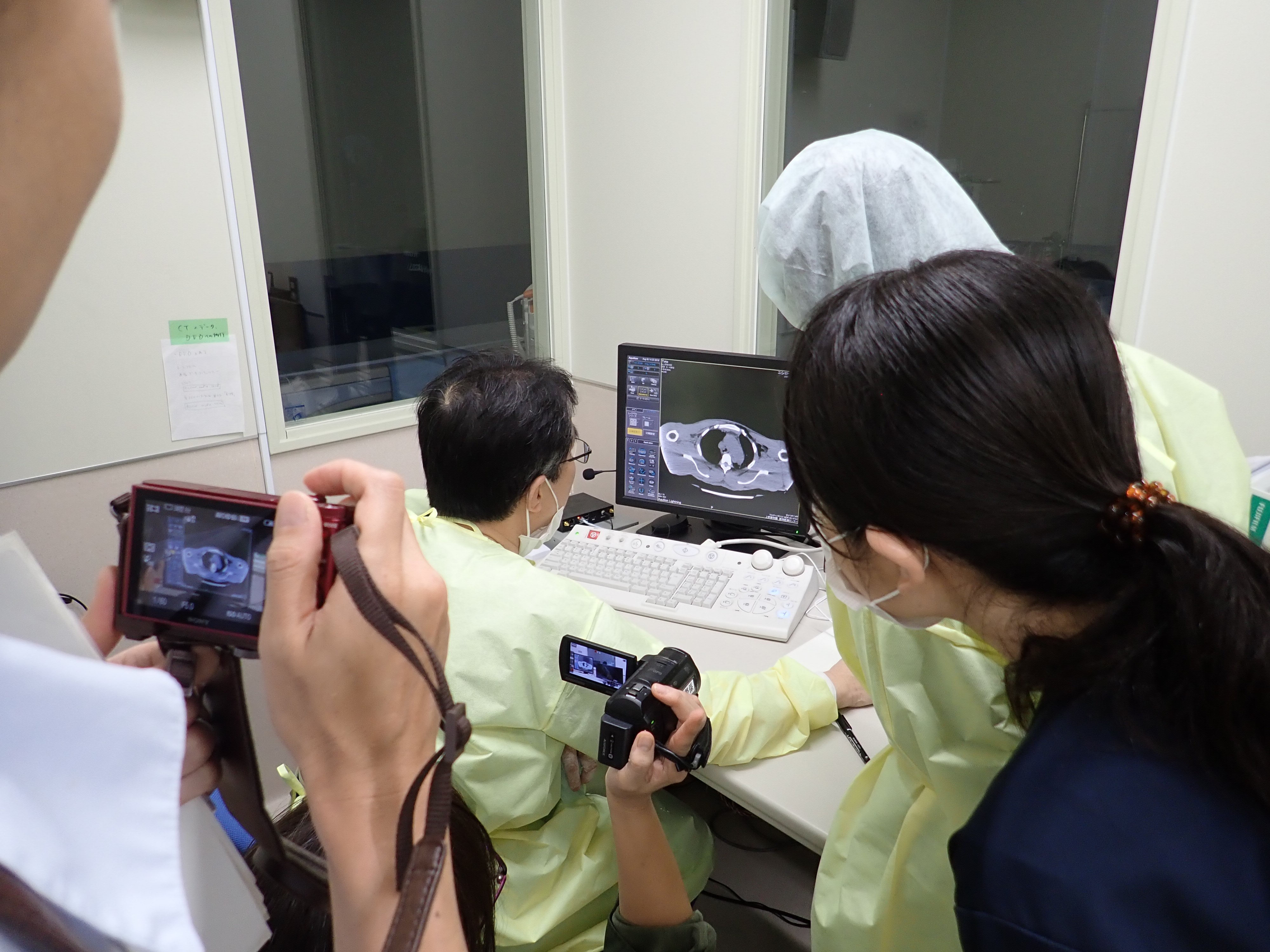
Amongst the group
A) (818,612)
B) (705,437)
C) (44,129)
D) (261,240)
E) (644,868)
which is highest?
(44,129)

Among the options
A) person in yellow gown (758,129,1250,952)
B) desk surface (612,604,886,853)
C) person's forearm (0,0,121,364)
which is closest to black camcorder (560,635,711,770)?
desk surface (612,604,886,853)

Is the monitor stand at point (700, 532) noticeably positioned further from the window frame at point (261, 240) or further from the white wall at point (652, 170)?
the window frame at point (261, 240)

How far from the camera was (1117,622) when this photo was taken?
27.4 inches

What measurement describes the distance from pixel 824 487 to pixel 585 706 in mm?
518

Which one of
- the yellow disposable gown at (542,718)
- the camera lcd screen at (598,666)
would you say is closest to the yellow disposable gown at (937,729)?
the yellow disposable gown at (542,718)

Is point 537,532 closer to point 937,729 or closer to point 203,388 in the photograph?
point 937,729

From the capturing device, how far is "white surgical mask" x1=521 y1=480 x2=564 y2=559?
1.43 m

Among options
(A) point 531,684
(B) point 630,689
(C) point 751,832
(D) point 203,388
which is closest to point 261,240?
(D) point 203,388

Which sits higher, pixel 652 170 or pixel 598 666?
pixel 652 170

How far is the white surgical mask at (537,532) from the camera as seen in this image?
4.69 ft

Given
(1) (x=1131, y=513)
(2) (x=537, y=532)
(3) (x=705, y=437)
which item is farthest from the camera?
(3) (x=705, y=437)

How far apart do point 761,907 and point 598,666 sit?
1.01m

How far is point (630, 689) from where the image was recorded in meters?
1.01

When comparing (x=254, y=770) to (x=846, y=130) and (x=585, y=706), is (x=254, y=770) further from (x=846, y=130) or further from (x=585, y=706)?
(x=846, y=130)
